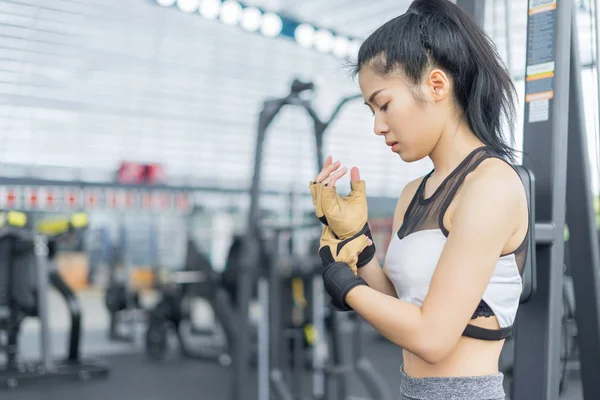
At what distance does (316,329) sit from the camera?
162 inches

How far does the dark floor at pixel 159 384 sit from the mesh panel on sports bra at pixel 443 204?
3.53 metres

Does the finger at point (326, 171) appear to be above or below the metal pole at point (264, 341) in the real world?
above

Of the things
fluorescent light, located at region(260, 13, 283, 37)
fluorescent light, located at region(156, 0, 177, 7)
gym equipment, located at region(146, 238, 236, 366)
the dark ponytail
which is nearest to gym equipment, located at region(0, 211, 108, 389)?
gym equipment, located at region(146, 238, 236, 366)

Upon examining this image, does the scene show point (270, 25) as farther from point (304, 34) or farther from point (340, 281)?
point (340, 281)

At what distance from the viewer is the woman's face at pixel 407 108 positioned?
1061 millimetres

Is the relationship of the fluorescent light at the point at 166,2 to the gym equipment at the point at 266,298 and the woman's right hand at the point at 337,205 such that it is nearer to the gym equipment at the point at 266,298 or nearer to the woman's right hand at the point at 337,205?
the gym equipment at the point at 266,298

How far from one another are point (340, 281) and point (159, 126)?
26.4 feet

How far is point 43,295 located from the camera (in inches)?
211

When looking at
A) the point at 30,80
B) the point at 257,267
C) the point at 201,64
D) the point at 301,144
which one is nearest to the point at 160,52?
the point at 201,64

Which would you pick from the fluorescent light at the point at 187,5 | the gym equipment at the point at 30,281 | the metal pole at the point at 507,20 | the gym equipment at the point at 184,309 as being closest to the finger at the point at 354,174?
the metal pole at the point at 507,20

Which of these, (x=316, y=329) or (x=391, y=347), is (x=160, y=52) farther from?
(x=316, y=329)

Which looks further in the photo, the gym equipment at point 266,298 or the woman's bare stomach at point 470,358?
the gym equipment at point 266,298

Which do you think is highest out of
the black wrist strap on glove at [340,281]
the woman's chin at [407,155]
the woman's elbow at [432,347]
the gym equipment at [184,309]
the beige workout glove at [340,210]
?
the woman's chin at [407,155]

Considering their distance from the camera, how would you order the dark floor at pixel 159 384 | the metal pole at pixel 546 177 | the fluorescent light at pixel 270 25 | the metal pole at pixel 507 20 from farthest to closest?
the fluorescent light at pixel 270 25, the dark floor at pixel 159 384, the metal pole at pixel 507 20, the metal pole at pixel 546 177
